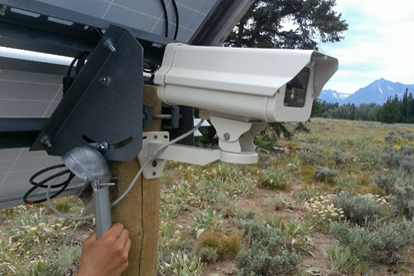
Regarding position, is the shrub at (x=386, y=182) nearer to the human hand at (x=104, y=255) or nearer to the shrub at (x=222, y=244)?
the shrub at (x=222, y=244)

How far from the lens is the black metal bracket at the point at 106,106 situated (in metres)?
1.28

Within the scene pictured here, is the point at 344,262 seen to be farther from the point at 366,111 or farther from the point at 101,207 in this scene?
the point at 366,111

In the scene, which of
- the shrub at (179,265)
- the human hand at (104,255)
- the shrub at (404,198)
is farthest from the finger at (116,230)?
the shrub at (404,198)

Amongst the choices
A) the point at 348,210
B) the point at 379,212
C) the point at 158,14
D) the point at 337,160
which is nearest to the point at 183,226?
the point at 348,210

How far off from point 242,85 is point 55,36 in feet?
2.46

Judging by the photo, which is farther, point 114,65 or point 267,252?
point 267,252

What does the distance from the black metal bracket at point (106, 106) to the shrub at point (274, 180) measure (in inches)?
209

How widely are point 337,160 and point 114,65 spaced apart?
26.6 ft

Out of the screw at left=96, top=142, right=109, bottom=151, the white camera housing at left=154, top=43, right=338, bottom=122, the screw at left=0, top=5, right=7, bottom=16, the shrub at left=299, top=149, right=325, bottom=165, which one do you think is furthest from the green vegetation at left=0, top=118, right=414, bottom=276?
the screw at left=0, top=5, right=7, bottom=16

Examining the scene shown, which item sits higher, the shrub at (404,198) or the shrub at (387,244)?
the shrub at (404,198)

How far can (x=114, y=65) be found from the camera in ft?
4.30

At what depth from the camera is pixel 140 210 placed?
5.39ft

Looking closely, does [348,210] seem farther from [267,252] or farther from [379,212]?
[267,252]

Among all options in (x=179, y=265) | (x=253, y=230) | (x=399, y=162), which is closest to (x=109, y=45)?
(x=179, y=265)
